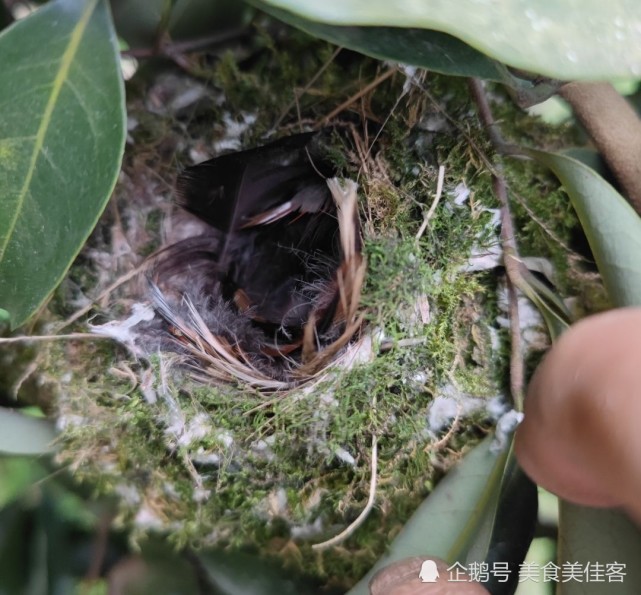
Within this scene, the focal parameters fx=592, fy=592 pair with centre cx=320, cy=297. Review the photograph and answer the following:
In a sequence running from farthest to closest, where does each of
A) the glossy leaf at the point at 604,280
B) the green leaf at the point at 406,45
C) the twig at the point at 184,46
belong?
1. the twig at the point at 184,46
2. the glossy leaf at the point at 604,280
3. the green leaf at the point at 406,45

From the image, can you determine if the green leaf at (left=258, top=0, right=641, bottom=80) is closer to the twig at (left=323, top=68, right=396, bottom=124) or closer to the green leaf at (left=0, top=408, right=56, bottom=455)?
the twig at (left=323, top=68, right=396, bottom=124)

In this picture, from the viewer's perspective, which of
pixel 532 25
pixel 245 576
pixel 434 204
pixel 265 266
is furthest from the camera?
pixel 265 266

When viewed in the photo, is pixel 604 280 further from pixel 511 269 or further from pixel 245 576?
pixel 245 576

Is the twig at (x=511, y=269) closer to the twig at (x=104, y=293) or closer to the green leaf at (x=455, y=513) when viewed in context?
the green leaf at (x=455, y=513)

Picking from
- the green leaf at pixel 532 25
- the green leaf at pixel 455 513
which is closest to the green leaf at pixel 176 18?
the green leaf at pixel 532 25

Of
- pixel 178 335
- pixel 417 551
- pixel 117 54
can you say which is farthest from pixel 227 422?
pixel 117 54

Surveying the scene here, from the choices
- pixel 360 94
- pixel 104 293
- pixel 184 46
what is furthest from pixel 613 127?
pixel 104 293
